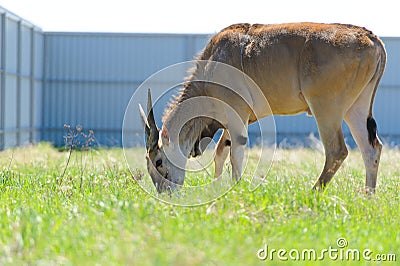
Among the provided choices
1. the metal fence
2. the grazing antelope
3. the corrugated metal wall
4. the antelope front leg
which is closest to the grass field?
the grazing antelope

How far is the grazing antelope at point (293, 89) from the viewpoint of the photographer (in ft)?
29.9

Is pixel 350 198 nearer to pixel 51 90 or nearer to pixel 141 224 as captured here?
pixel 141 224

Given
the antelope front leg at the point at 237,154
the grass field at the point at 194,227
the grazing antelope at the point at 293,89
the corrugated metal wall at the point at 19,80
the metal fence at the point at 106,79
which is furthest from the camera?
the metal fence at the point at 106,79

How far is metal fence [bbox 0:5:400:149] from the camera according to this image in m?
Answer: 26.3

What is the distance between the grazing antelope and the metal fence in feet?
53.5

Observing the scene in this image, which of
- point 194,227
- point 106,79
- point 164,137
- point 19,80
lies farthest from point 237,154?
point 106,79

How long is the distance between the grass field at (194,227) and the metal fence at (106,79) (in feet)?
59.7

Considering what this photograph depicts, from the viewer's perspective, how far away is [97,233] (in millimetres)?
5305

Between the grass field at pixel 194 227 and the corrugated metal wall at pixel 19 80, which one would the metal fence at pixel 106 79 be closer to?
the corrugated metal wall at pixel 19 80

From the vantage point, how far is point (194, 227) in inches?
221

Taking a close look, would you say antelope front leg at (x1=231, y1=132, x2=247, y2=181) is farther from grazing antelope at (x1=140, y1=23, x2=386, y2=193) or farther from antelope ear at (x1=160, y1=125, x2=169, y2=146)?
antelope ear at (x1=160, y1=125, x2=169, y2=146)

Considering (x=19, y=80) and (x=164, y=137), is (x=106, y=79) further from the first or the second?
(x=164, y=137)

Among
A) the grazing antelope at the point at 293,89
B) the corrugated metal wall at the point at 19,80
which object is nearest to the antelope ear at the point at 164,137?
the grazing antelope at the point at 293,89

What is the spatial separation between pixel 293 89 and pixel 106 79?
18.0 meters
